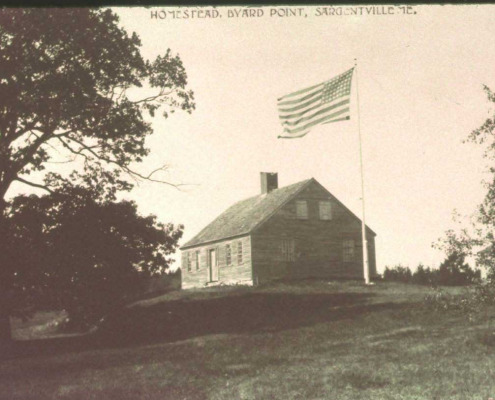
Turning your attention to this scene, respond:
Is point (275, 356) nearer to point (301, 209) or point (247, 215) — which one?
point (301, 209)

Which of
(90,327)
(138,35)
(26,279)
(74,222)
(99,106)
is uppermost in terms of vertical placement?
(138,35)

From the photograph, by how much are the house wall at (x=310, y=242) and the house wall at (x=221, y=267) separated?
2.68 feet

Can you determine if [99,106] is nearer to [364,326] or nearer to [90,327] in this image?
[364,326]

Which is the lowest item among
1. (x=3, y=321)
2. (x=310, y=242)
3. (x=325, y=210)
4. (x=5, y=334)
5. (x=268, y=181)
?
(x=5, y=334)

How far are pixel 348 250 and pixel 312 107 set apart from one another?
71.8 ft

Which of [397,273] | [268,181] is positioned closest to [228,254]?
[268,181]

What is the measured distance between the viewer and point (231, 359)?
54.8ft

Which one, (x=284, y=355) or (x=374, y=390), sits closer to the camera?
(x=374, y=390)

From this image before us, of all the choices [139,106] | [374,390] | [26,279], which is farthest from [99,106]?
[374,390]

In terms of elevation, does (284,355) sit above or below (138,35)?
below

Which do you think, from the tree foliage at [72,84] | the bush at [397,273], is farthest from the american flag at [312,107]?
the bush at [397,273]

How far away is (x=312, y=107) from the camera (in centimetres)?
2278

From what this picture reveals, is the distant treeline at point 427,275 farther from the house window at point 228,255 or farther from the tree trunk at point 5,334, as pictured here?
the tree trunk at point 5,334

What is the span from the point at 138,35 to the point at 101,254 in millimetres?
8484
